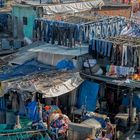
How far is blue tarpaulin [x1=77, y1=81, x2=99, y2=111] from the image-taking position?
18.4 m

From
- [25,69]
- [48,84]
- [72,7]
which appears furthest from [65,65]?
[72,7]

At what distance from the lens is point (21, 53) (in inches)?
890

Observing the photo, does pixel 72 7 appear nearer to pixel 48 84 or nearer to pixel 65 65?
pixel 65 65

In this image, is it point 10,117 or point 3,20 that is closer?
point 10,117

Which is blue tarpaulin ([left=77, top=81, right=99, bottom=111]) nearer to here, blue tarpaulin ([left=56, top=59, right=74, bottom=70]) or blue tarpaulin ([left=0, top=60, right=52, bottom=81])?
blue tarpaulin ([left=56, top=59, right=74, bottom=70])

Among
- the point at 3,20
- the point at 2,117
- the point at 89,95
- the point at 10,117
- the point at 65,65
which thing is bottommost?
the point at 2,117

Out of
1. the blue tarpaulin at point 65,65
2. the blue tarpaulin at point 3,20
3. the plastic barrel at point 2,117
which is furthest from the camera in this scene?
the blue tarpaulin at point 3,20

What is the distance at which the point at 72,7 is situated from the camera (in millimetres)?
26156

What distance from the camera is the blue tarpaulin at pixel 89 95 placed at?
60.3 ft

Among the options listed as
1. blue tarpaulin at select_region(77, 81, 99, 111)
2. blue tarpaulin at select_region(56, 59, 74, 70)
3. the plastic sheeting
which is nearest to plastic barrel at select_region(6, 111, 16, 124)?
the plastic sheeting

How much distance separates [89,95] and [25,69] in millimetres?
3336

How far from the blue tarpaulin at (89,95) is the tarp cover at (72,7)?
7.47m

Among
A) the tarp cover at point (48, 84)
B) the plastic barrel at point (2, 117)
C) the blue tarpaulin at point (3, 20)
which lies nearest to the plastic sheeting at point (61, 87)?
the tarp cover at point (48, 84)

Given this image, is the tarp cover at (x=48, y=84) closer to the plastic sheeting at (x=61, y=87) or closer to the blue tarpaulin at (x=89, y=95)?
the plastic sheeting at (x=61, y=87)
